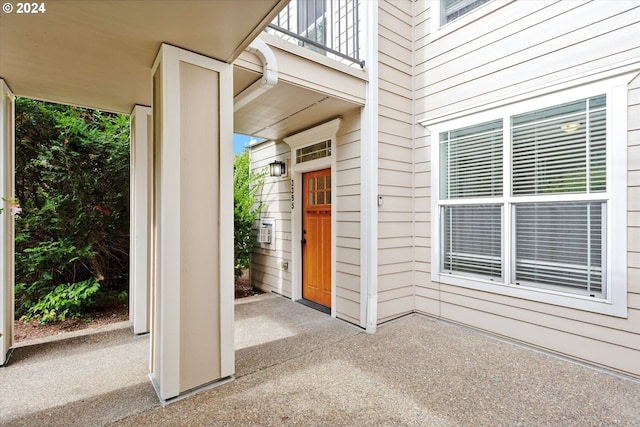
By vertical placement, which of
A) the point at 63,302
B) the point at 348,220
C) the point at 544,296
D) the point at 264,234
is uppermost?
the point at 348,220

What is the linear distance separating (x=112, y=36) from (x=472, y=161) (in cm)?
340

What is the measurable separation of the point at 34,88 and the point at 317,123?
281 cm

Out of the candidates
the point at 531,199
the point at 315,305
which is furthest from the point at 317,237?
the point at 531,199

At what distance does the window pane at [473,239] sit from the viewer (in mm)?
3277

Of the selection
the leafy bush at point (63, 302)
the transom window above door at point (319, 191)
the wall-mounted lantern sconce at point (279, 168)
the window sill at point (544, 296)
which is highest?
the wall-mounted lantern sconce at point (279, 168)

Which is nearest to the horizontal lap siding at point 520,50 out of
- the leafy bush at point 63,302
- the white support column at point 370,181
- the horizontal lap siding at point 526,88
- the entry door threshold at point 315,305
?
the horizontal lap siding at point 526,88

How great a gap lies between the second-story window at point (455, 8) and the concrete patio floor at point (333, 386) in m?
3.62

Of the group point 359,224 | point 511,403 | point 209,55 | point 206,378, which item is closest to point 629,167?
point 511,403

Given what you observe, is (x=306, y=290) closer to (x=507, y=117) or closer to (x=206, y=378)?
(x=206, y=378)

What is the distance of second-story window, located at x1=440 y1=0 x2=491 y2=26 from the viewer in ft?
11.5

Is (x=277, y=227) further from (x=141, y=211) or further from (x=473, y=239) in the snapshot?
(x=473, y=239)

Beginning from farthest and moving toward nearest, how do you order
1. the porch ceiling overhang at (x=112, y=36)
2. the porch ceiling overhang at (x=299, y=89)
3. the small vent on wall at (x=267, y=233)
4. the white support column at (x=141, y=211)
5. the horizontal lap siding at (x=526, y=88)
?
the small vent on wall at (x=267, y=233) → the white support column at (x=141, y=211) → the porch ceiling overhang at (x=299, y=89) → the horizontal lap siding at (x=526, y=88) → the porch ceiling overhang at (x=112, y=36)

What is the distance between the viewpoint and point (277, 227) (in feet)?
16.7

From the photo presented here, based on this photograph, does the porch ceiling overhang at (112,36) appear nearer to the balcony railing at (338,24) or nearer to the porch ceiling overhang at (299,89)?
the porch ceiling overhang at (299,89)
